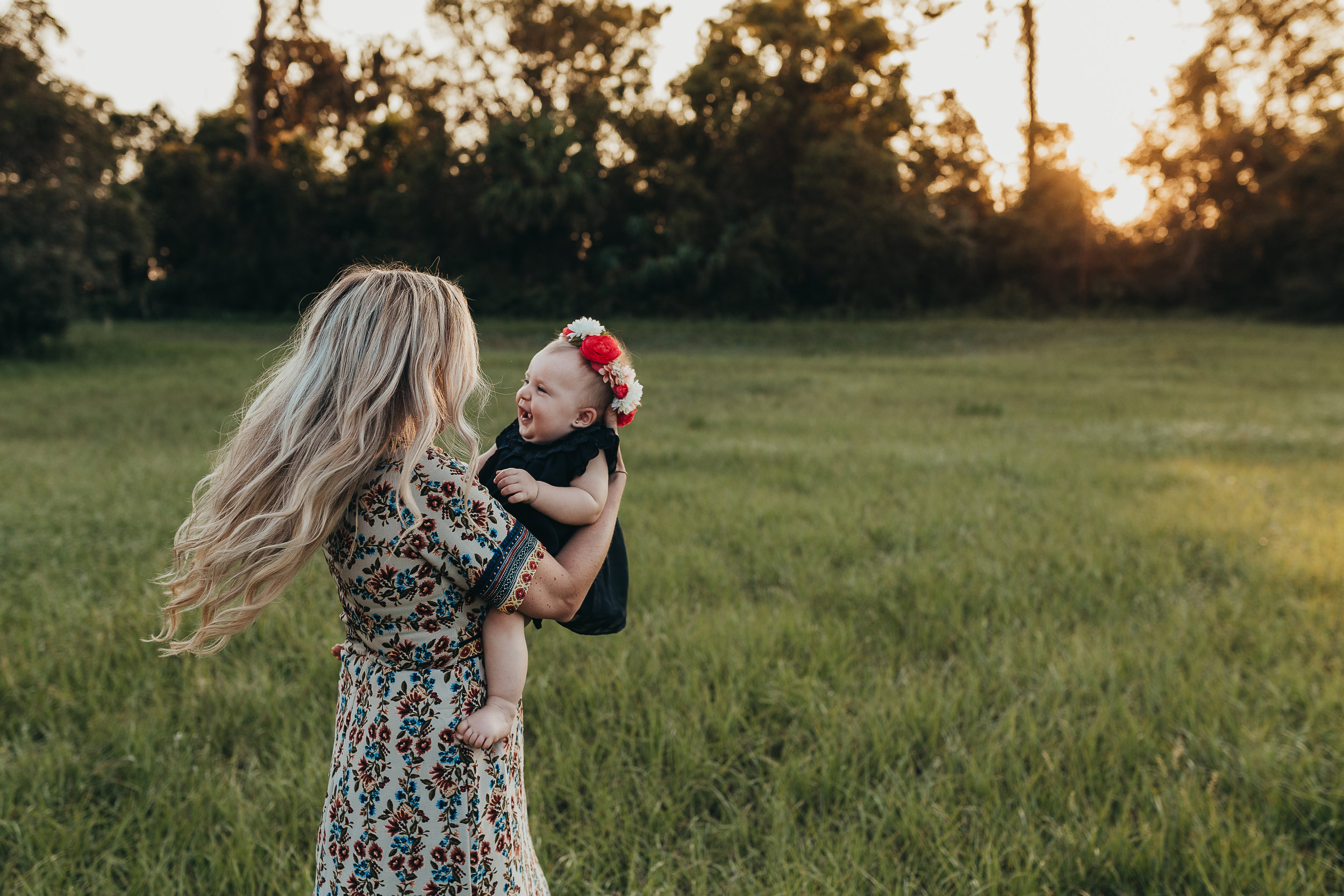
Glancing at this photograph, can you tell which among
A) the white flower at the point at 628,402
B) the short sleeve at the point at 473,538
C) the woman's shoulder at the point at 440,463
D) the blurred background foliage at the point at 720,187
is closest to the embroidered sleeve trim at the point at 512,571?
the short sleeve at the point at 473,538

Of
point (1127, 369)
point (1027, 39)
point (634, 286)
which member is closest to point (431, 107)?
point (634, 286)

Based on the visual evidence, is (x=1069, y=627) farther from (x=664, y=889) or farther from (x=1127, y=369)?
(x=1127, y=369)

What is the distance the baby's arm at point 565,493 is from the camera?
1367mm

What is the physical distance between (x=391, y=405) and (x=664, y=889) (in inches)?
61.3

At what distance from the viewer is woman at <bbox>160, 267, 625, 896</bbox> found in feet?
4.41

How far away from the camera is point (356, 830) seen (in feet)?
4.85

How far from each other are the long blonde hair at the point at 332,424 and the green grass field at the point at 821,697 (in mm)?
401

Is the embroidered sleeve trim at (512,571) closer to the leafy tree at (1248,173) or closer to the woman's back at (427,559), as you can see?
the woman's back at (427,559)

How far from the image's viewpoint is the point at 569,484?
1.42 meters

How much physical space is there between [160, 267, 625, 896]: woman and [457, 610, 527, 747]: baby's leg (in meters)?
0.03

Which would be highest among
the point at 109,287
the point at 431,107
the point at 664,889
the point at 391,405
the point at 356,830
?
the point at 431,107

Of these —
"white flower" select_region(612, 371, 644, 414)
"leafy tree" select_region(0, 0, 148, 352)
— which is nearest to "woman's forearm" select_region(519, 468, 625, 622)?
"white flower" select_region(612, 371, 644, 414)

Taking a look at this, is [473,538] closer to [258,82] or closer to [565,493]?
[565,493]

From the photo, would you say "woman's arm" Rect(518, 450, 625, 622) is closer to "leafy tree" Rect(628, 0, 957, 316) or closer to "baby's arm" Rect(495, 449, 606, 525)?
"baby's arm" Rect(495, 449, 606, 525)
